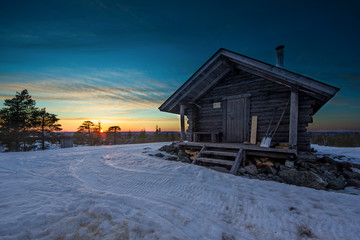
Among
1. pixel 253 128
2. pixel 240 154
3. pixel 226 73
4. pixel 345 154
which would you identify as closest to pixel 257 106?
pixel 253 128

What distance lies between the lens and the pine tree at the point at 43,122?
18.9m

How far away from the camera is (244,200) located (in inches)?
126

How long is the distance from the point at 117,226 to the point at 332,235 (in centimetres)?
330

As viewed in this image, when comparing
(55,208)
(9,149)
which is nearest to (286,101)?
(55,208)

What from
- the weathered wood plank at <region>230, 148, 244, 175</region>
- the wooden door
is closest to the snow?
the wooden door

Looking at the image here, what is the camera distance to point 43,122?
1977 cm

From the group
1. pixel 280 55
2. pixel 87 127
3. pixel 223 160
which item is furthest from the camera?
pixel 87 127

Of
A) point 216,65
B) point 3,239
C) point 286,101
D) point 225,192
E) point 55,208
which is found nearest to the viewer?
point 3,239

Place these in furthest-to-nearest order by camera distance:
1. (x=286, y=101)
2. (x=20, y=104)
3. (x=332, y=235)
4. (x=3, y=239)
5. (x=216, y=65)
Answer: (x=20, y=104) < (x=216, y=65) < (x=286, y=101) < (x=332, y=235) < (x=3, y=239)

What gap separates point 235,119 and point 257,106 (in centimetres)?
136

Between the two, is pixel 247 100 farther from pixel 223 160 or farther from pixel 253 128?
pixel 223 160

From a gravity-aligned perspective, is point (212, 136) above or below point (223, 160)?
above

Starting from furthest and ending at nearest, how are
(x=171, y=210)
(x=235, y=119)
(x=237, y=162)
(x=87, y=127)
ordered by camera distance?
(x=87, y=127) → (x=235, y=119) → (x=237, y=162) → (x=171, y=210)

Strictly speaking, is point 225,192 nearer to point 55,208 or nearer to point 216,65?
point 55,208
